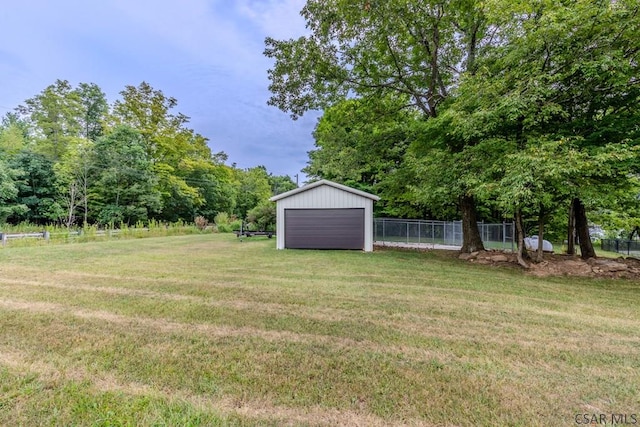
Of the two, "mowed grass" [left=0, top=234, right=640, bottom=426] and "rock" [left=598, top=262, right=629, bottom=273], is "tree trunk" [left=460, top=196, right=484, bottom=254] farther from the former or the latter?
"mowed grass" [left=0, top=234, right=640, bottom=426]

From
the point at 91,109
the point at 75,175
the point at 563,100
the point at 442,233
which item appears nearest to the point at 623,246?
the point at 442,233

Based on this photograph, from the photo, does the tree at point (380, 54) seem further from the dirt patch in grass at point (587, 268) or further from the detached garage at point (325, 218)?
the detached garage at point (325, 218)

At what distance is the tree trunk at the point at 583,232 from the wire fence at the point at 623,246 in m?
10.1

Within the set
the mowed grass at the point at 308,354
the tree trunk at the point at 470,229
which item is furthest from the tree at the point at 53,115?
the tree trunk at the point at 470,229

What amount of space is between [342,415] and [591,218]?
19.1 metres

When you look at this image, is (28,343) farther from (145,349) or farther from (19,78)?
(19,78)

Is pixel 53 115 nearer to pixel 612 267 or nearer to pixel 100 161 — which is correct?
pixel 100 161

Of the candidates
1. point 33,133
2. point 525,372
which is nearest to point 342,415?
point 525,372

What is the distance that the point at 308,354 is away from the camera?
2.71m

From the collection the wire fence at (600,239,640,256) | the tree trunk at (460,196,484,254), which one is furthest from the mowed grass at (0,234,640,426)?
the wire fence at (600,239,640,256)

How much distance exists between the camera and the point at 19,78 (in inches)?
872

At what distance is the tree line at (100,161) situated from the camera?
18.5 metres

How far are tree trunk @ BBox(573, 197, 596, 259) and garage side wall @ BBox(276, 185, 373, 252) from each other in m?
6.81

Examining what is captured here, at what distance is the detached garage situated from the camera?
1175 cm
